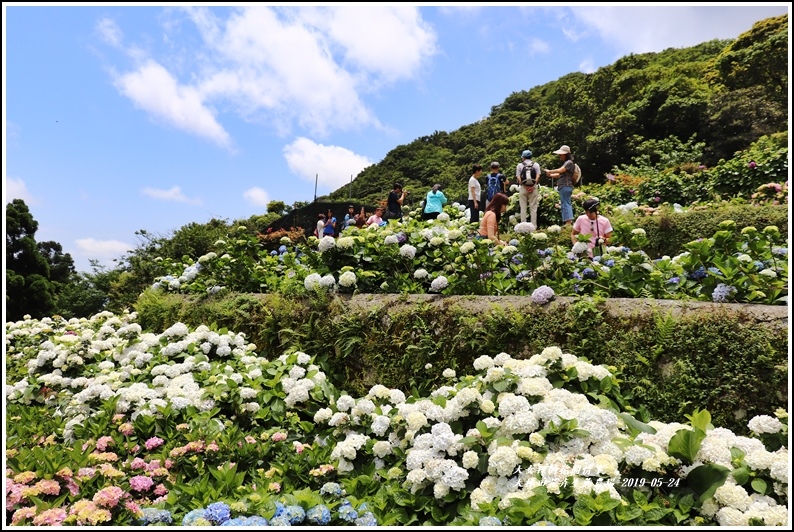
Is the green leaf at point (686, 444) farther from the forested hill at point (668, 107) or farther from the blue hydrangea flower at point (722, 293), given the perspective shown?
the forested hill at point (668, 107)

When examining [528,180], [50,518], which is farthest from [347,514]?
[528,180]

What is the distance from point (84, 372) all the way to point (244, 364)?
1.49 meters

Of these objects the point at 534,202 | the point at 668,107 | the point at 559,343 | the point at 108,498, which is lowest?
the point at 108,498

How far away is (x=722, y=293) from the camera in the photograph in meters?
3.01

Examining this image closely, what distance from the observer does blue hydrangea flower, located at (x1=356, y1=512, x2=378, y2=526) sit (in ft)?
6.44

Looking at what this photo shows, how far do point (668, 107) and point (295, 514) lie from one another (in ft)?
89.4

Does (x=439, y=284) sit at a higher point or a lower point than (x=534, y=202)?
lower

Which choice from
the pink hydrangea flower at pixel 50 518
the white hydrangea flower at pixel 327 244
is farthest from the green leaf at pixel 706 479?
the white hydrangea flower at pixel 327 244

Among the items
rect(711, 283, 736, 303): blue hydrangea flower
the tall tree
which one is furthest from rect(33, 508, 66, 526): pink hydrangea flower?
the tall tree

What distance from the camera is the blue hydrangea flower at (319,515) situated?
6.28 feet

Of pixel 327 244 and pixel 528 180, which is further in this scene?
pixel 528 180

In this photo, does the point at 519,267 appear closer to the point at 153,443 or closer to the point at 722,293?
the point at 722,293

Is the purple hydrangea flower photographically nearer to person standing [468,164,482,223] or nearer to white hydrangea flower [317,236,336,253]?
white hydrangea flower [317,236,336,253]

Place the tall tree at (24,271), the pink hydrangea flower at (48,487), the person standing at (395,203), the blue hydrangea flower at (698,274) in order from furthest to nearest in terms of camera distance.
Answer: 1. the tall tree at (24,271)
2. the person standing at (395,203)
3. the blue hydrangea flower at (698,274)
4. the pink hydrangea flower at (48,487)
